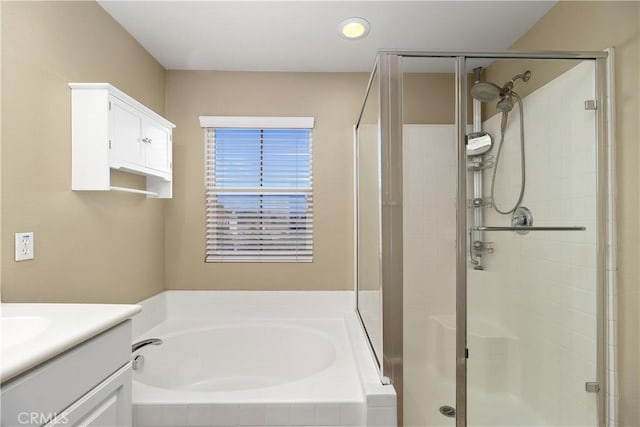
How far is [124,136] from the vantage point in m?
1.81

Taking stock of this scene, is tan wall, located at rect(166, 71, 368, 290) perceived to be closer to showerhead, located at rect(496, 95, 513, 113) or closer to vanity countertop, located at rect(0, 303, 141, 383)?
showerhead, located at rect(496, 95, 513, 113)

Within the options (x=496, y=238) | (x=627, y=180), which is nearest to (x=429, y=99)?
(x=496, y=238)

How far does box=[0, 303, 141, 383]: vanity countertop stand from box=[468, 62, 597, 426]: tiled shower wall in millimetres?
1409

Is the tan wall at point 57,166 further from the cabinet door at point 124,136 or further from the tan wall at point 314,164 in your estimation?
the tan wall at point 314,164

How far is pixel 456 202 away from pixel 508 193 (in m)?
0.23

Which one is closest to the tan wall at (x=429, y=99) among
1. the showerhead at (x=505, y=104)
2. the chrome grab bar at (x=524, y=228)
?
the showerhead at (x=505, y=104)

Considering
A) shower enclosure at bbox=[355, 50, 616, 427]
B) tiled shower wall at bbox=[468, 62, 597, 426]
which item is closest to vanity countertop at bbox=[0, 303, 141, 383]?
shower enclosure at bbox=[355, 50, 616, 427]

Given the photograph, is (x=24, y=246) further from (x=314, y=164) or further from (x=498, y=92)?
(x=498, y=92)

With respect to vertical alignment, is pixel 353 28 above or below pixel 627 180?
above

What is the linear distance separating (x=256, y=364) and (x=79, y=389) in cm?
160

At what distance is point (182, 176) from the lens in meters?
2.62

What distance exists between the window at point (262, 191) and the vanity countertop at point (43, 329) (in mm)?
1513

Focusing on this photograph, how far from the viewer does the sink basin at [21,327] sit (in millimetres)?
1001

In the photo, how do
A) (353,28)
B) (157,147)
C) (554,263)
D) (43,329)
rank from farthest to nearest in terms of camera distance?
(157,147) < (353,28) < (554,263) < (43,329)
